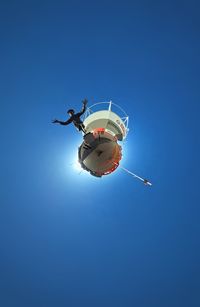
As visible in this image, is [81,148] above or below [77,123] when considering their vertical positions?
below

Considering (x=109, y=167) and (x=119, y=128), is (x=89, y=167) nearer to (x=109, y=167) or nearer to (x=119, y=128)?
(x=109, y=167)

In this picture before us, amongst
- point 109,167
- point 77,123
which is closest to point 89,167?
point 109,167

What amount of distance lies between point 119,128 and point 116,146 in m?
1.36

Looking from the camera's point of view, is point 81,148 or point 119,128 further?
point 119,128

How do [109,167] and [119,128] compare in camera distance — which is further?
[119,128]

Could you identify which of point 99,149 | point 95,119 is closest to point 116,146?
point 99,149

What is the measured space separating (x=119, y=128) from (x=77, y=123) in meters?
1.91

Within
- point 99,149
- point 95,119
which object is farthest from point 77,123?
point 99,149

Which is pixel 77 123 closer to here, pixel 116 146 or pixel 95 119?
pixel 95 119

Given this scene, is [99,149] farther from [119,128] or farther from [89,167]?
[119,128]

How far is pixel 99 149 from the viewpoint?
12719 mm

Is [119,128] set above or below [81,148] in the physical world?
above

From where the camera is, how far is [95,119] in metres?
14.0

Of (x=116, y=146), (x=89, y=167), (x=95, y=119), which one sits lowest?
(x=89, y=167)
